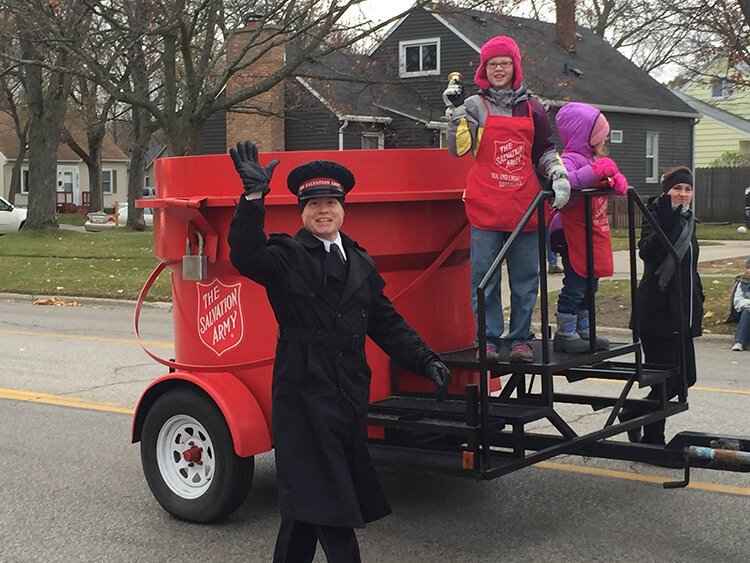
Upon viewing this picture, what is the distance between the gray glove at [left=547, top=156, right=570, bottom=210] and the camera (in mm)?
4996

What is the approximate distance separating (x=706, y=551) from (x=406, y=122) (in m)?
28.2

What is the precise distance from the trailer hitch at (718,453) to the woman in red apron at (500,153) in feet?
3.23

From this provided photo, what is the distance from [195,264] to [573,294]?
197 cm

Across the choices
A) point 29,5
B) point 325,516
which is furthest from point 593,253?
point 29,5

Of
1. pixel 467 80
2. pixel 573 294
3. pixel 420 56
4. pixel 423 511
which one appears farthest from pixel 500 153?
pixel 420 56

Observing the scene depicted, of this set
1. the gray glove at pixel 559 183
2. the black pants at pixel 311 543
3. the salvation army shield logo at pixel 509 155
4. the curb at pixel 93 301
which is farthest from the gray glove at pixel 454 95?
the curb at pixel 93 301

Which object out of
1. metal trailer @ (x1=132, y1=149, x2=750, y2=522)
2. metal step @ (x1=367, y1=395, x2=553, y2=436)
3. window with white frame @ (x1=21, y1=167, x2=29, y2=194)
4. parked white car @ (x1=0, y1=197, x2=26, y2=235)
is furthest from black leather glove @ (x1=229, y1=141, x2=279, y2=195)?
window with white frame @ (x1=21, y1=167, x2=29, y2=194)

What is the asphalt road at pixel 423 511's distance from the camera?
16.5 ft

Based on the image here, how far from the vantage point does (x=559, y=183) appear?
16.6ft

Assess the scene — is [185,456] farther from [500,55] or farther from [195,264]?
[500,55]

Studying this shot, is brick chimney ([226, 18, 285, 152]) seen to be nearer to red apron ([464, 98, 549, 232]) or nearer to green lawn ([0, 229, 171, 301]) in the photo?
green lawn ([0, 229, 171, 301])

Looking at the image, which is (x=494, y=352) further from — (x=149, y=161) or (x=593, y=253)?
(x=149, y=161)

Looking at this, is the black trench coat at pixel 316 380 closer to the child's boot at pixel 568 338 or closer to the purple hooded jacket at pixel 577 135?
the child's boot at pixel 568 338

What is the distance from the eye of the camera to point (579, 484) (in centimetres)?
602
